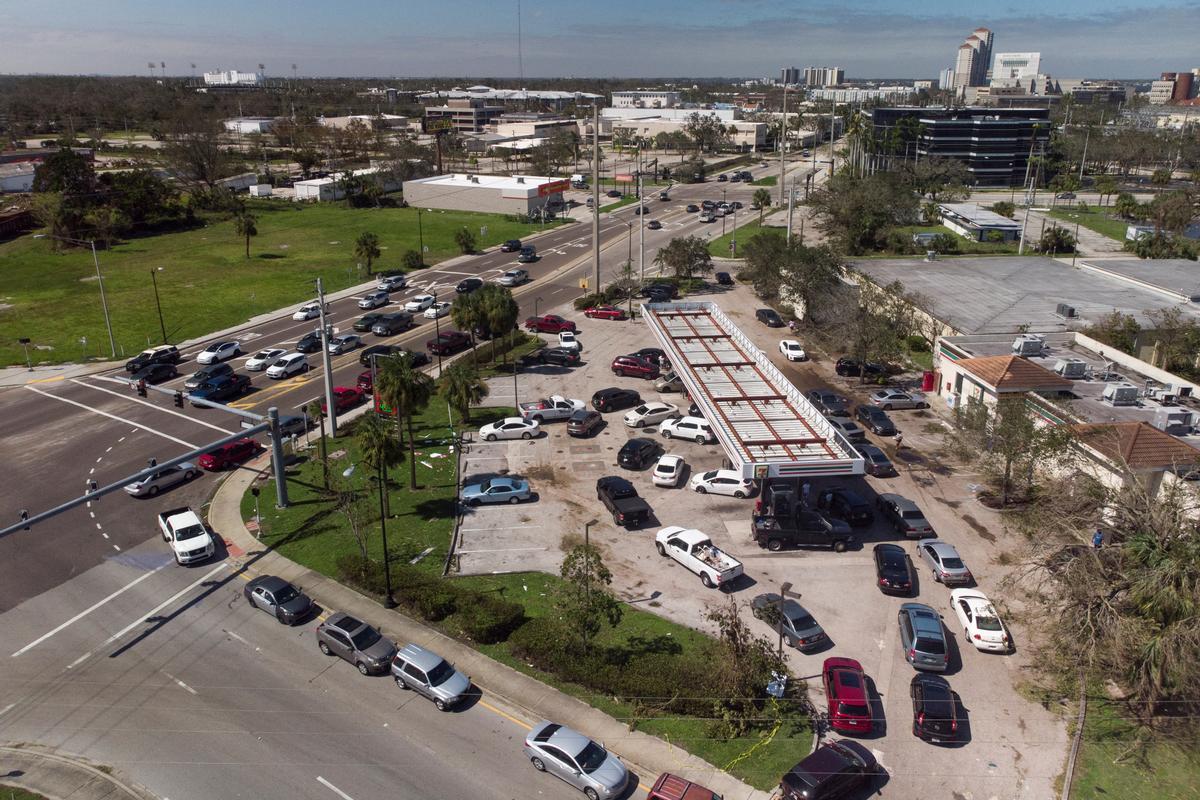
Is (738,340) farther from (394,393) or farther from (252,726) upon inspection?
(252,726)

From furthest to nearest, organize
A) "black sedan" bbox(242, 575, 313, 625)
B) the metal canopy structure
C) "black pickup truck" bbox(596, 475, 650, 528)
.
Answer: "black pickup truck" bbox(596, 475, 650, 528) → the metal canopy structure → "black sedan" bbox(242, 575, 313, 625)

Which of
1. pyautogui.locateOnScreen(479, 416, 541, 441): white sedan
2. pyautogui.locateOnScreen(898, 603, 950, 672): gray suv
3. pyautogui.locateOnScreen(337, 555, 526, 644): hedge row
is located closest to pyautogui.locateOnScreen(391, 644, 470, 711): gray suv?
pyautogui.locateOnScreen(337, 555, 526, 644): hedge row

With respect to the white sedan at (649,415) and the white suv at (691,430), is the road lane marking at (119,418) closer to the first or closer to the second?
the white sedan at (649,415)

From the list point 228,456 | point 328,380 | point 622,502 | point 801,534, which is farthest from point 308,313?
point 801,534

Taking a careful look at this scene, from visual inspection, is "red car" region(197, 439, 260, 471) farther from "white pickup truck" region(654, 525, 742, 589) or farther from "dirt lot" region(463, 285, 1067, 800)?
"white pickup truck" region(654, 525, 742, 589)

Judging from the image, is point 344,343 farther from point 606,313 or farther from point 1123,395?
point 1123,395

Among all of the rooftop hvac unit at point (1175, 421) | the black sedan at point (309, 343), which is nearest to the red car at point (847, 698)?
the rooftop hvac unit at point (1175, 421)

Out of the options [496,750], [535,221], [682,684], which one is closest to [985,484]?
[682,684]
